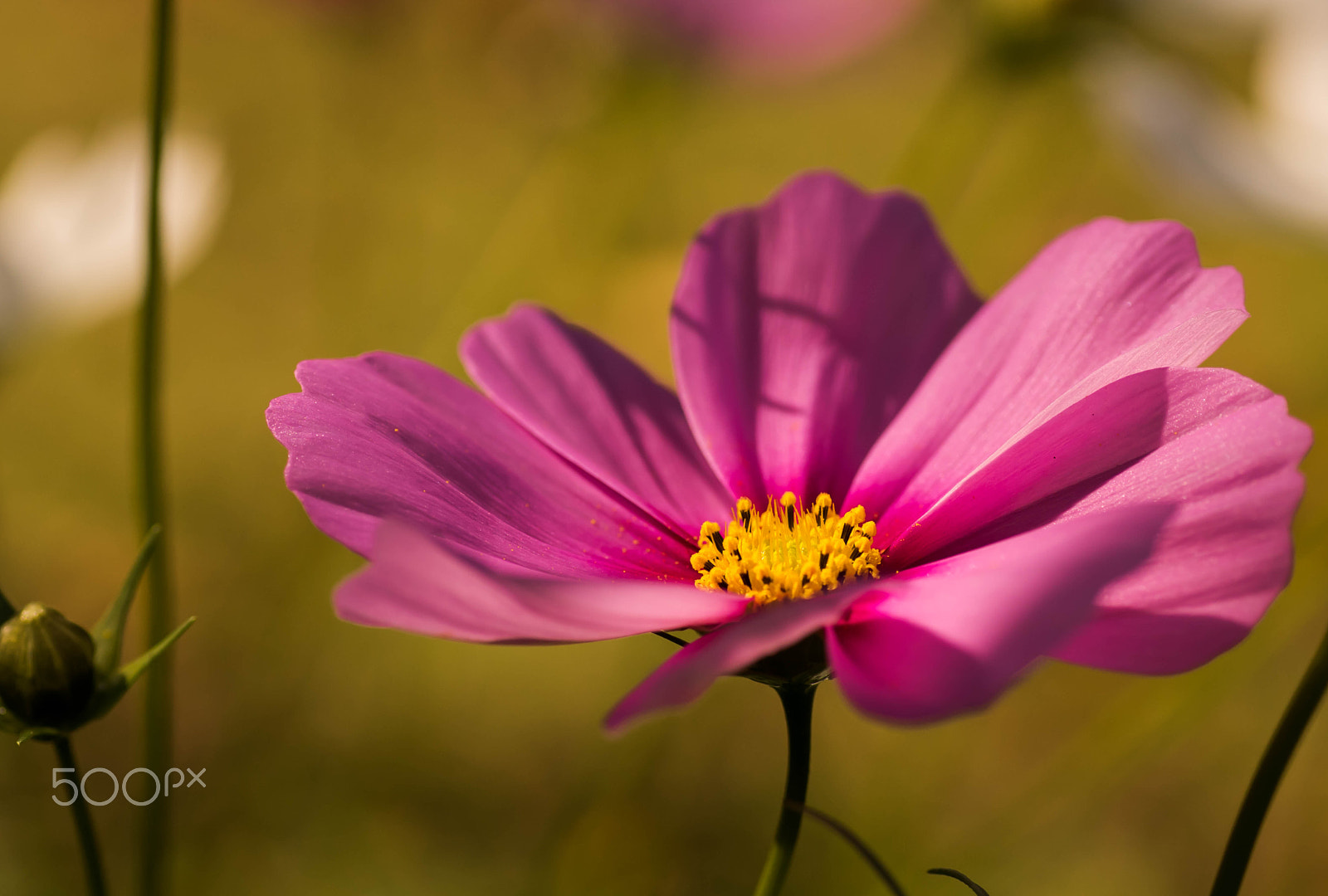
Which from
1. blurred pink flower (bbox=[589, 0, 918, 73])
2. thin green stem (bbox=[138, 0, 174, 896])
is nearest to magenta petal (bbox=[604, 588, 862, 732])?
thin green stem (bbox=[138, 0, 174, 896])

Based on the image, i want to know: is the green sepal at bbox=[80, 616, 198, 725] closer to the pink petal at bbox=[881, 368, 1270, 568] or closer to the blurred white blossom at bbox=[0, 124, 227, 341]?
the pink petal at bbox=[881, 368, 1270, 568]

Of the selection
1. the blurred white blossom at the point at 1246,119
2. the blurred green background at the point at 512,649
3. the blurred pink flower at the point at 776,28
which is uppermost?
the blurred pink flower at the point at 776,28

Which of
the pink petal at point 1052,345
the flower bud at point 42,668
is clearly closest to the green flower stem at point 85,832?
the flower bud at point 42,668

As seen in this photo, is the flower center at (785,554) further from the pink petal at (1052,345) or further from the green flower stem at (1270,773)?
the green flower stem at (1270,773)

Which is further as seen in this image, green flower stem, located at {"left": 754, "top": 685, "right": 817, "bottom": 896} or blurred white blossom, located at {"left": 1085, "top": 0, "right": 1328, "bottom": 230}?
blurred white blossom, located at {"left": 1085, "top": 0, "right": 1328, "bottom": 230}

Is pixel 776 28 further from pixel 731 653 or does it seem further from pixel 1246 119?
pixel 731 653

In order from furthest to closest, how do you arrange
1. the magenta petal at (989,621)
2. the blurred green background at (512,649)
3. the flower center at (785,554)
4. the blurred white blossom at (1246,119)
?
the blurred green background at (512,649) < the blurred white blossom at (1246,119) < the flower center at (785,554) < the magenta petal at (989,621)

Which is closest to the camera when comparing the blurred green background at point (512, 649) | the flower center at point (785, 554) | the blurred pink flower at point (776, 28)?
the flower center at point (785, 554)
